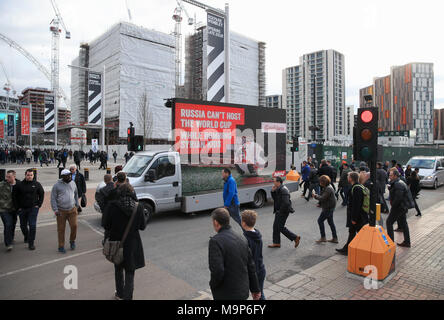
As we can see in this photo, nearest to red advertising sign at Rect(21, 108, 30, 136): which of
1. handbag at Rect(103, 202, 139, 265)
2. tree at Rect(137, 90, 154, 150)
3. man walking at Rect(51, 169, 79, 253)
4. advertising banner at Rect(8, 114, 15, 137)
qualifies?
advertising banner at Rect(8, 114, 15, 137)

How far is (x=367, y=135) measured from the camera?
17.7ft

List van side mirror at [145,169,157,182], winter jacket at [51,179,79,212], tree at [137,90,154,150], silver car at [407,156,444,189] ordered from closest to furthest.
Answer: winter jacket at [51,179,79,212]
van side mirror at [145,169,157,182]
silver car at [407,156,444,189]
tree at [137,90,154,150]

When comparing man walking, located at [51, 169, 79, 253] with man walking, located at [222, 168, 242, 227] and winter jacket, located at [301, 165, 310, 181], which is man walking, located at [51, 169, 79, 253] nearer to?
man walking, located at [222, 168, 242, 227]

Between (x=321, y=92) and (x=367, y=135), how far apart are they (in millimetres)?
131088

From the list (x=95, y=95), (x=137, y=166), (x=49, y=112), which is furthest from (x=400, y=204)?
(x=49, y=112)

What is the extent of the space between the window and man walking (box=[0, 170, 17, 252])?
3598 millimetres

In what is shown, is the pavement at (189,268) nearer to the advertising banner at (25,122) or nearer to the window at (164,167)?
the window at (164,167)

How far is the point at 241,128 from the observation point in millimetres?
11242

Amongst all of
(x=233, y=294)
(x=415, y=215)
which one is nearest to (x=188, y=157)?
(x=233, y=294)

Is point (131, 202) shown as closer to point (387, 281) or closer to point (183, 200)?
point (387, 281)

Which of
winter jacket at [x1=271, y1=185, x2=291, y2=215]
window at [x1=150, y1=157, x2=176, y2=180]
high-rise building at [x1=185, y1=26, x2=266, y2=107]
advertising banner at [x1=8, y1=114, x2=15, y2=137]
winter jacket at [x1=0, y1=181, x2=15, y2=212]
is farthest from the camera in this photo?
high-rise building at [x1=185, y1=26, x2=266, y2=107]

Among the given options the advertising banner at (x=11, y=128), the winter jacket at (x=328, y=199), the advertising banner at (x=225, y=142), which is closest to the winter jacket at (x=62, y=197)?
the advertising banner at (x=225, y=142)

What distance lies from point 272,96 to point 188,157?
162 m

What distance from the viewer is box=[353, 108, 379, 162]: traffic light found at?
5316 mm
